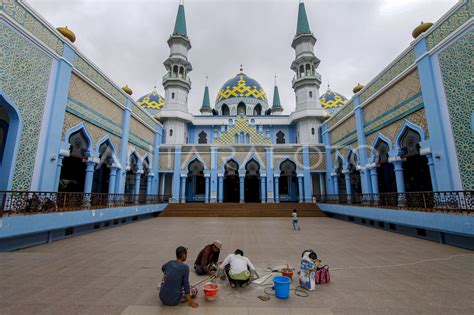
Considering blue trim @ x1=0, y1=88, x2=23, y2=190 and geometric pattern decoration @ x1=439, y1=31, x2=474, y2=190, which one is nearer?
blue trim @ x1=0, y1=88, x2=23, y2=190

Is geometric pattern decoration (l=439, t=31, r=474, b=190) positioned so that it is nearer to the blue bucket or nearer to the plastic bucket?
the blue bucket

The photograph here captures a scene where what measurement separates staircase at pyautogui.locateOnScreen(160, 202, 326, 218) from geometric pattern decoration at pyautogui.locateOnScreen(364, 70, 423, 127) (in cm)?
657

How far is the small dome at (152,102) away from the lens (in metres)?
25.4

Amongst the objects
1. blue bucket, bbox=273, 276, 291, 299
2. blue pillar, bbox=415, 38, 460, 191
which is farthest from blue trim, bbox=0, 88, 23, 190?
blue pillar, bbox=415, 38, 460, 191

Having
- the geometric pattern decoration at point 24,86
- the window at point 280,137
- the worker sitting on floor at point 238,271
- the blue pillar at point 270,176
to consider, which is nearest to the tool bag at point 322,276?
the worker sitting on floor at point 238,271

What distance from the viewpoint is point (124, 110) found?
42.0 ft

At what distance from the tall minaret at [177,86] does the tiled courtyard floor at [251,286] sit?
597 inches

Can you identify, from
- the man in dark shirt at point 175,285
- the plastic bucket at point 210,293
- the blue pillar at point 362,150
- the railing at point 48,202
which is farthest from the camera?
the blue pillar at point 362,150

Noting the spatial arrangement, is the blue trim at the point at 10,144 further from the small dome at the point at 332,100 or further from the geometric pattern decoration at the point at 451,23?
the small dome at the point at 332,100

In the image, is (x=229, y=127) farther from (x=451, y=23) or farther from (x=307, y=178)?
(x=451, y=23)

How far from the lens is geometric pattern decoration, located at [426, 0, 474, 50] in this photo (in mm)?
6711

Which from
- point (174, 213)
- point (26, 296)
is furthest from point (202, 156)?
point (26, 296)

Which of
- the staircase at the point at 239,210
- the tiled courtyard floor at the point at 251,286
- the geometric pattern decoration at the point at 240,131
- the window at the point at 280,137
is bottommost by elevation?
the tiled courtyard floor at the point at 251,286

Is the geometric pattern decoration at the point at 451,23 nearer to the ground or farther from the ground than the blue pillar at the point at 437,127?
farther from the ground
